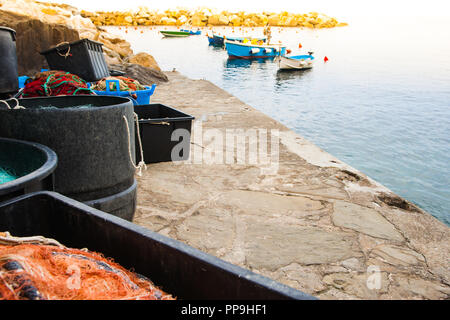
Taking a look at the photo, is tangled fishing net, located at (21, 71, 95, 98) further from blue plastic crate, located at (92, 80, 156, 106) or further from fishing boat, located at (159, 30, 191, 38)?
fishing boat, located at (159, 30, 191, 38)

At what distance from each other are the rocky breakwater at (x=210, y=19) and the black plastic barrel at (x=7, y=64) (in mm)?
131761

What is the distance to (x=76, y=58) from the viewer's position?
6.91 metres

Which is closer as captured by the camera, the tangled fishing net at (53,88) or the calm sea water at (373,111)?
the tangled fishing net at (53,88)

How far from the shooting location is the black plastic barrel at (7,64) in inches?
155

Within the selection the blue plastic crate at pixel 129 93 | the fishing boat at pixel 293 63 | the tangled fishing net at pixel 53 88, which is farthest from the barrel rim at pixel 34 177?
the fishing boat at pixel 293 63

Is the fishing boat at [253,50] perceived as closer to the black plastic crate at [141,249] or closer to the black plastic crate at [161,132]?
the black plastic crate at [161,132]

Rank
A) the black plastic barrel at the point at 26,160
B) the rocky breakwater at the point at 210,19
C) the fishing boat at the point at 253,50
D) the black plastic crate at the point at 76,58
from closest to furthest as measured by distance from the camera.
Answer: the black plastic barrel at the point at 26,160
the black plastic crate at the point at 76,58
the fishing boat at the point at 253,50
the rocky breakwater at the point at 210,19

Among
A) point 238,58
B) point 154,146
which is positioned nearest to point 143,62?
point 154,146

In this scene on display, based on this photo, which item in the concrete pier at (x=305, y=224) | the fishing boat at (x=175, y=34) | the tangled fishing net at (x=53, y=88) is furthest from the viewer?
the fishing boat at (x=175, y=34)

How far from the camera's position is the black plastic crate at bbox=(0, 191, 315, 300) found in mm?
1330

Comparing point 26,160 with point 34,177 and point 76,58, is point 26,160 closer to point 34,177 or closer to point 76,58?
point 34,177

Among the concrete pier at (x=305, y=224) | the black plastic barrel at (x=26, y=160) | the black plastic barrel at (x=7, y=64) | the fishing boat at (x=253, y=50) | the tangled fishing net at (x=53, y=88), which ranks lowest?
the concrete pier at (x=305, y=224)

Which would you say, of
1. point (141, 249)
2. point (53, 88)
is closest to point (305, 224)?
point (141, 249)

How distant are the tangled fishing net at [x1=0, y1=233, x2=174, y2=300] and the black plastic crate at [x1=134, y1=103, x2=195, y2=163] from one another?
10.5ft
